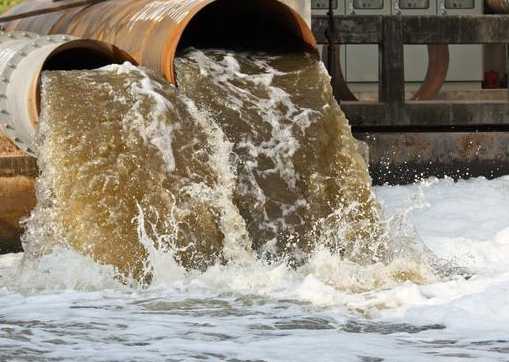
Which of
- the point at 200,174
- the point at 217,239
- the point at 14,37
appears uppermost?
the point at 14,37

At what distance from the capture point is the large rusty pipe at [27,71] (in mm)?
9812

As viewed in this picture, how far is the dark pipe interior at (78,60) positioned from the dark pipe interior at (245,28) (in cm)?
68

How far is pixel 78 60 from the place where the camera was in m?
11.2

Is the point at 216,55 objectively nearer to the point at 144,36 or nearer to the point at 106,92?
the point at 144,36

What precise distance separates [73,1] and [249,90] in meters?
3.25

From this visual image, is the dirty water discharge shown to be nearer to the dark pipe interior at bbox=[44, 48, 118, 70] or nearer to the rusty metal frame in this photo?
the dark pipe interior at bbox=[44, 48, 118, 70]

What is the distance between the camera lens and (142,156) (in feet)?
30.5

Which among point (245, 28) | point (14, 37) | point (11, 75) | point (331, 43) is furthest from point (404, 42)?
point (11, 75)

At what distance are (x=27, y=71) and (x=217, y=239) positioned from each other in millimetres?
1992

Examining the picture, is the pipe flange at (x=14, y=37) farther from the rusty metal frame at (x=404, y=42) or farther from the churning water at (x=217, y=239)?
the rusty metal frame at (x=404, y=42)

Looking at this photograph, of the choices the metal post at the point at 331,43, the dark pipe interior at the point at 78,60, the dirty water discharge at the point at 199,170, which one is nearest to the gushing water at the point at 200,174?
the dirty water discharge at the point at 199,170

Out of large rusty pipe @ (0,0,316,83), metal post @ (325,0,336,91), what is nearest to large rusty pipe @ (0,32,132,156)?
A: large rusty pipe @ (0,0,316,83)

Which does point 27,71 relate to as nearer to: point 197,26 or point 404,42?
point 197,26

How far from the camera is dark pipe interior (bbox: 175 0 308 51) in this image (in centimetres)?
1123
